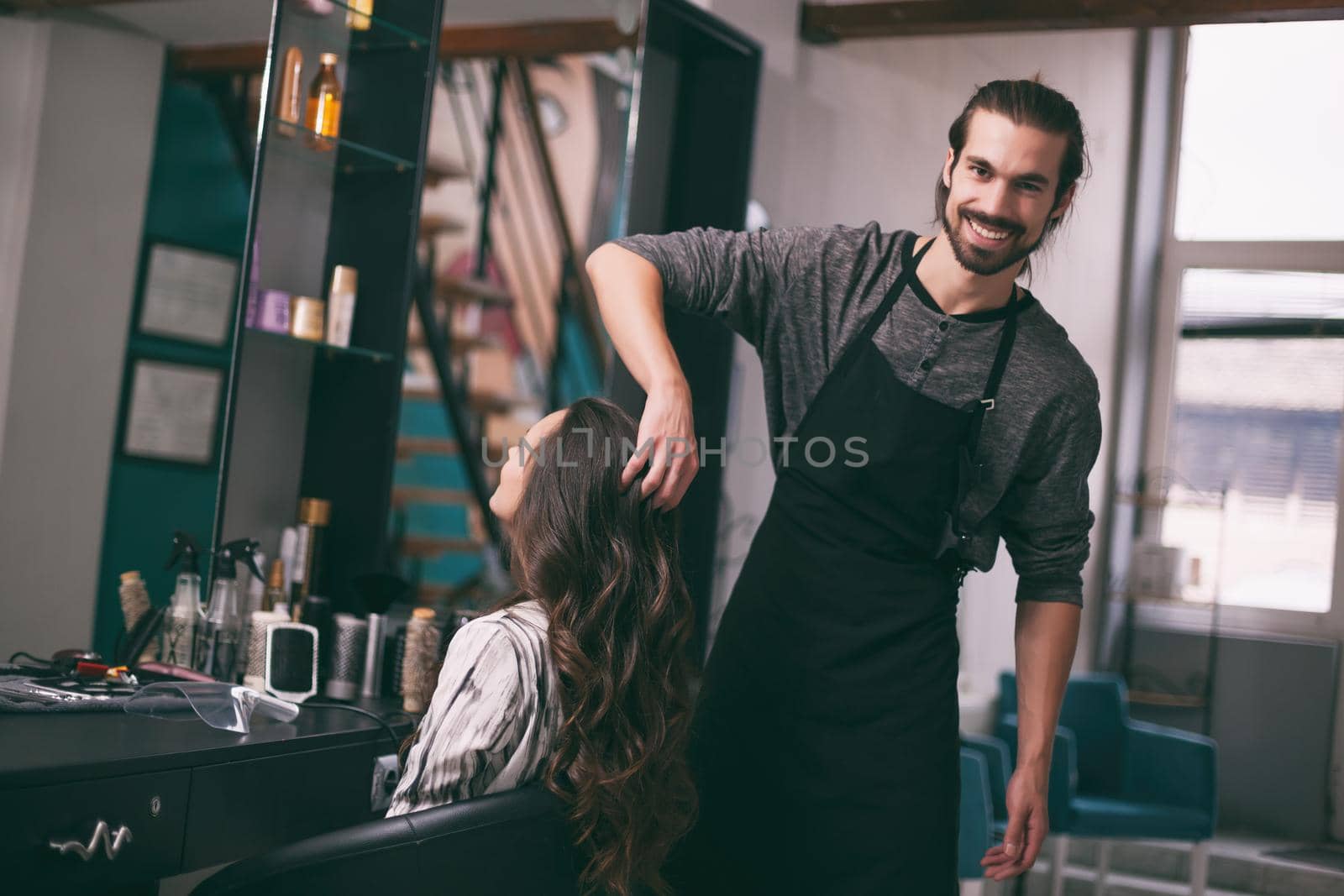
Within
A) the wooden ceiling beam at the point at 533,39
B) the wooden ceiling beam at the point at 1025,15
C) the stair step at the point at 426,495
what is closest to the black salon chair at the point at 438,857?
the stair step at the point at 426,495

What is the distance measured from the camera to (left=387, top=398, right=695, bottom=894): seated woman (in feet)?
4.22

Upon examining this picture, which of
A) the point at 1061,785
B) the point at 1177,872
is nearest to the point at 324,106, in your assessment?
the point at 1061,785

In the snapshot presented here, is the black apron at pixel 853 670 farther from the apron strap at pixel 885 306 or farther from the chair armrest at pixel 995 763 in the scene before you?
the chair armrest at pixel 995 763

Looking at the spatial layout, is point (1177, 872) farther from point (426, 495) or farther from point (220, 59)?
point (220, 59)

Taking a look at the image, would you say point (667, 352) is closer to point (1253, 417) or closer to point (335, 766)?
point (335, 766)

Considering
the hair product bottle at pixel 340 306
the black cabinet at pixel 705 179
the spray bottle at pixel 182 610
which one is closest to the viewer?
the spray bottle at pixel 182 610

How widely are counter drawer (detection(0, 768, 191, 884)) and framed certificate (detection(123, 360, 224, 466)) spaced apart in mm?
623

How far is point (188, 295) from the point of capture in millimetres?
1950

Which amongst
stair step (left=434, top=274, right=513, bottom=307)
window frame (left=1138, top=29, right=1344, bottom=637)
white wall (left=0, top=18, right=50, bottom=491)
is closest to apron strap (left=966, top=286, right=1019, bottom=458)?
white wall (left=0, top=18, right=50, bottom=491)

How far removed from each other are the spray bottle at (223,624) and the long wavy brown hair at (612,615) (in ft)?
2.65

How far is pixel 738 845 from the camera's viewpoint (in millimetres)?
1571

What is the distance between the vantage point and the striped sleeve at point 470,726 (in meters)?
1.29

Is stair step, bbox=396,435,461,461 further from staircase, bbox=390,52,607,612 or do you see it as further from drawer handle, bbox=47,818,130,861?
drawer handle, bbox=47,818,130,861

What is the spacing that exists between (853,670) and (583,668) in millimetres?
388
